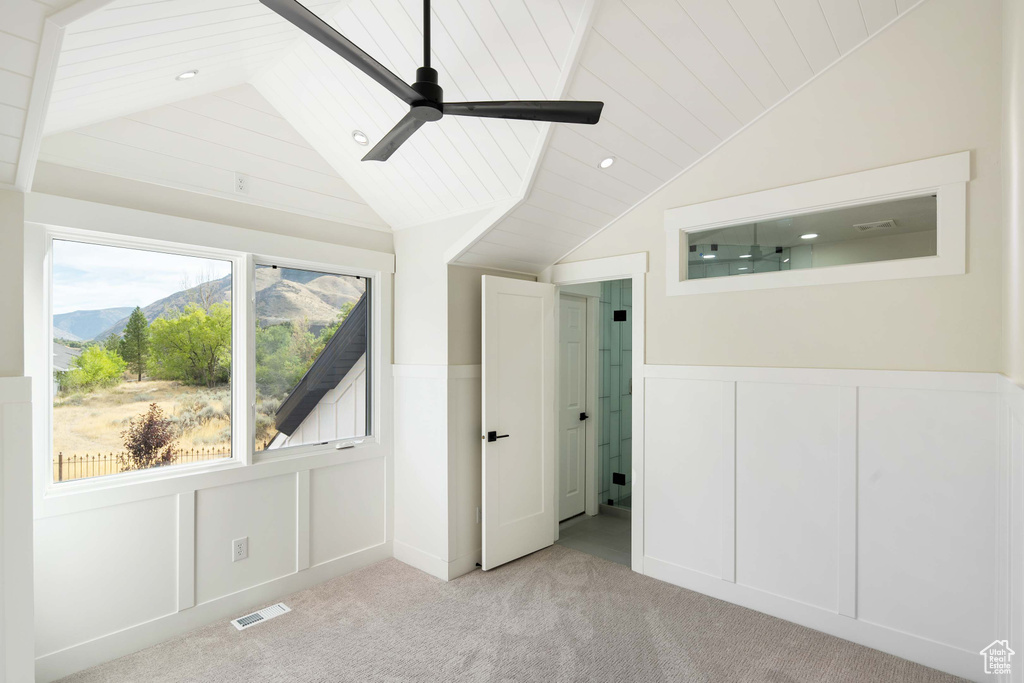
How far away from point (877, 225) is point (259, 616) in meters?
4.03

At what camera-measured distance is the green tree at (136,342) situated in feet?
8.84

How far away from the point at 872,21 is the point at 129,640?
4834 millimetres

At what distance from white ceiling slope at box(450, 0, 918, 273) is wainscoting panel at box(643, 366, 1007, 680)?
1275 mm

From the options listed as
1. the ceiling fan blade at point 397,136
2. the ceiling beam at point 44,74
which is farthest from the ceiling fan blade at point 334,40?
the ceiling beam at point 44,74

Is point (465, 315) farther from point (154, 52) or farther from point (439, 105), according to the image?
point (154, 52)

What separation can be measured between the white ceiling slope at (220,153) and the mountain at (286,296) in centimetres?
44

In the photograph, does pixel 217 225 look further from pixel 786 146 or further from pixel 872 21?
pixel 872 21

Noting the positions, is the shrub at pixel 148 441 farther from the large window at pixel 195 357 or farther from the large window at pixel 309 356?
the large window at pixel 309 356

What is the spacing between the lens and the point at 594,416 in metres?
4.71

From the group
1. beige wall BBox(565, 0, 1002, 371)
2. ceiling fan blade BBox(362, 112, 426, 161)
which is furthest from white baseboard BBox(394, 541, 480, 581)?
ceiling fan blade BBox(362, 112, 426, 161)

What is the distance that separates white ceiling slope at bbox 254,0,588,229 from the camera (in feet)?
7.27

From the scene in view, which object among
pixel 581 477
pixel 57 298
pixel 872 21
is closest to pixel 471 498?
pixel 581 477

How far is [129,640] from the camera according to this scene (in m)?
2.58

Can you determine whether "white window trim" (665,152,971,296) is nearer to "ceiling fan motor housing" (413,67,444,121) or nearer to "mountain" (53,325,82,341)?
"ceiling fan motor housing" (413,67,444,121)
